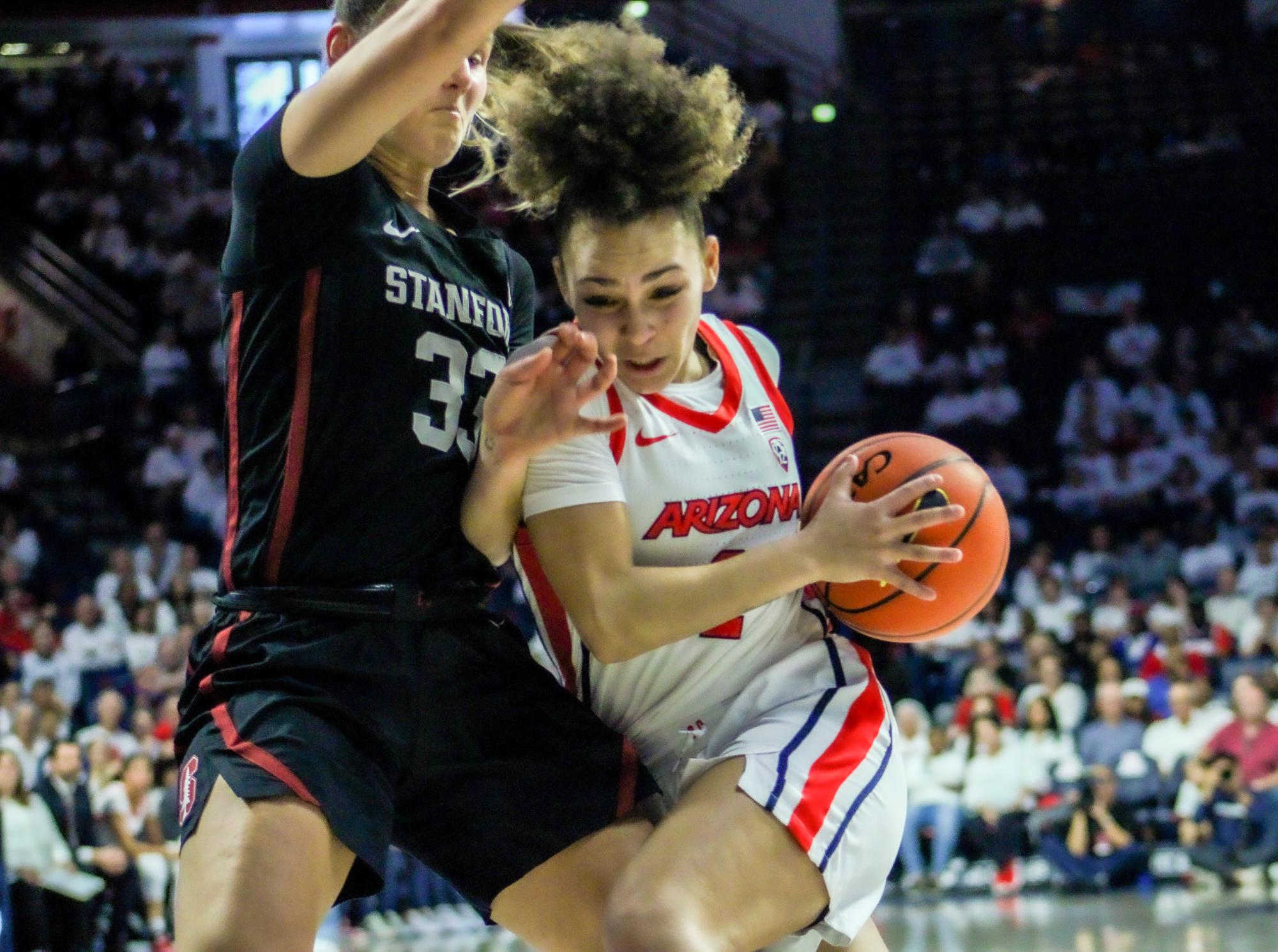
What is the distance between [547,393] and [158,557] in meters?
9.62

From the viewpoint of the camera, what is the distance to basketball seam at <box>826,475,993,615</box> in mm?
2688

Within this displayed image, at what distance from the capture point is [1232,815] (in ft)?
28.7

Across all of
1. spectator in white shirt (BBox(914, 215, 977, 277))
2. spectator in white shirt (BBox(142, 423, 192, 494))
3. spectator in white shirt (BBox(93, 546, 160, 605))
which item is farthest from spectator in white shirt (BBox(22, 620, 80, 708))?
spectator in white shirt (BBox(914, 215, 977, 277))

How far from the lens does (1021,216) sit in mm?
14906

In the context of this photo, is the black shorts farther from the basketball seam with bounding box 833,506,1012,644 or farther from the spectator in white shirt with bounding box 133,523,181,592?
the spectator in white shirt with bounding box 133,523,181,592

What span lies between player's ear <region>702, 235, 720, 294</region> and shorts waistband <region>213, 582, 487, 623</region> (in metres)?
0.78

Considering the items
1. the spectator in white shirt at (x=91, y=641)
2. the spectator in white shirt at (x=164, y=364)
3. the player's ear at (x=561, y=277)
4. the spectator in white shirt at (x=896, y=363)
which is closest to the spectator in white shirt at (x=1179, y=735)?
the spectator in white shirt at (x=896, y=363)

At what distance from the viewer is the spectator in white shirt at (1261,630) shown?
9.42 meters

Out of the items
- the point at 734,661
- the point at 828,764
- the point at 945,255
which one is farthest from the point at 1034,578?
the point at 828,764

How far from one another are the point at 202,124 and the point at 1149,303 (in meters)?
A: 10.7

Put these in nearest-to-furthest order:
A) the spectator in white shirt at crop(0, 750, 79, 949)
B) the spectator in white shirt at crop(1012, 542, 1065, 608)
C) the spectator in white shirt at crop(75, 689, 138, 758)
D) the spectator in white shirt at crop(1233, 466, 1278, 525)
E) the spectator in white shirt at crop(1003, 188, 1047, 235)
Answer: the spectator in white shirt at crop(0, 750, 79, 949), the spectator in white shirt at crop(75, 689, 138, 758), the spectator in white shirt at crop(1012, 542, 1065, 608), the spectator in white shirt at crop(1233, 466, 1278, 525), the spectator in white shirt at crop(1003, 188, 1047, 235)

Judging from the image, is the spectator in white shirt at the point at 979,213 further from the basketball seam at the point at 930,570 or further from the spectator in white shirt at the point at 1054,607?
the basketball seam at the point at 930,570

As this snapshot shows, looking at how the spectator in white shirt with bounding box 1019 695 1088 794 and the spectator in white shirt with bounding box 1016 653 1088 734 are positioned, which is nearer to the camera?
the spectator in white shirt with bounding box 1019 695 1088 794

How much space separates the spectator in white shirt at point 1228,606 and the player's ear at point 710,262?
819cm
